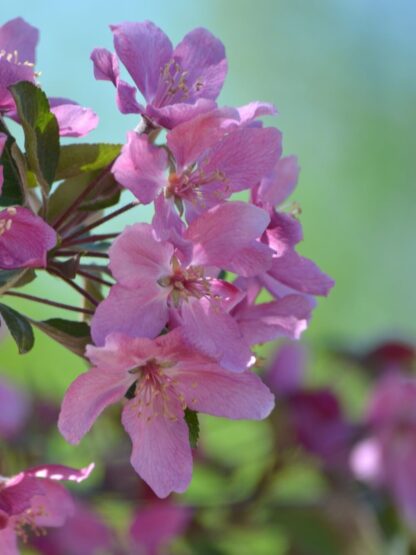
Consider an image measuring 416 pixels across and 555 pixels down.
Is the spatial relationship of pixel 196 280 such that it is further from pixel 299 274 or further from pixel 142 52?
pixel 142 52

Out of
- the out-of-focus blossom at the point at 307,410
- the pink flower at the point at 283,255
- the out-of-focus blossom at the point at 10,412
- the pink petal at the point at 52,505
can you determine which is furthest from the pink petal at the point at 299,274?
the out-of-focus blossom at the point at 307,410

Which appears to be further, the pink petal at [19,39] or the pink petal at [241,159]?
the pink petal at [19,39]

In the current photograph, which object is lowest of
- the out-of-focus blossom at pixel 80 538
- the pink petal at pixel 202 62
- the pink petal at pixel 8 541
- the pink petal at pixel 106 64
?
the out-of-focus blossom at pixel 80 538

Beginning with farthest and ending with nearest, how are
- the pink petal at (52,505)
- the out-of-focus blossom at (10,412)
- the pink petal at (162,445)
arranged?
the out-of-focus blossom at (10,412)
the pink petal at (52,505)
the pink petal at (162,445)

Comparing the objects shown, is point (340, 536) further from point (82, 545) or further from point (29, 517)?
point (29, 517)

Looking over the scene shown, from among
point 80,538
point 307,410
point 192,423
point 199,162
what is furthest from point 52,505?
point 307,410

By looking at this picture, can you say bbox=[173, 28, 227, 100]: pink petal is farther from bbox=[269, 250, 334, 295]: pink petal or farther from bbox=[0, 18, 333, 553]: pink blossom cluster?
bbox=[269, 250, 334, 295]: pink petal

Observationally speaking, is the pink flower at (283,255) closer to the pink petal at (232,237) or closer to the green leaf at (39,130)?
the pink petal at (232,237)
